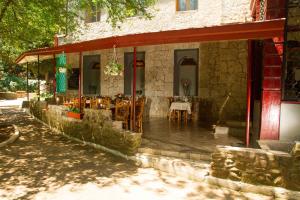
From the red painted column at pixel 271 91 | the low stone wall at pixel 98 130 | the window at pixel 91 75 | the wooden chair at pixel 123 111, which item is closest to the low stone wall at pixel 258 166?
the red painted column at pixel 271 91

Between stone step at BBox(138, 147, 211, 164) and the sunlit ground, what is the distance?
50 cm

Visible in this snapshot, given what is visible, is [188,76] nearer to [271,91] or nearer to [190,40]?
[271,91]

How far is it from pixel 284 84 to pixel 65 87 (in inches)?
550

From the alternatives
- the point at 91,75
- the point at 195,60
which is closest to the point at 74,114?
the point at 195,60

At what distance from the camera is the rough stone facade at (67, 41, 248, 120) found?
36.8ft

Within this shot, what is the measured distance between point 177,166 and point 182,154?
1.31 ft

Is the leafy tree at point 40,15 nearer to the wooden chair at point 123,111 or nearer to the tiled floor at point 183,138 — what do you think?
the wooden chair at point 123,111

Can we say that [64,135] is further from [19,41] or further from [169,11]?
[169,11]

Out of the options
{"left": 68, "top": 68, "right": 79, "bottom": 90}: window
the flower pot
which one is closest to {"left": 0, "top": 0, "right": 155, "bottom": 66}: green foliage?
the flower pot

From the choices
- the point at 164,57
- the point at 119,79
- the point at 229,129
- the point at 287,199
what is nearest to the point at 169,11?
the point at 164,57

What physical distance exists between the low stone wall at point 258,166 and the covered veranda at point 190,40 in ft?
1.90

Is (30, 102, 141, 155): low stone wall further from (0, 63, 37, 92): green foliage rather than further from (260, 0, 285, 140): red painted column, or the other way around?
(0, 63, 37, 92): green foliage

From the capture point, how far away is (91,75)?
53.0ft

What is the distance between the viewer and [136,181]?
588 centimetres
